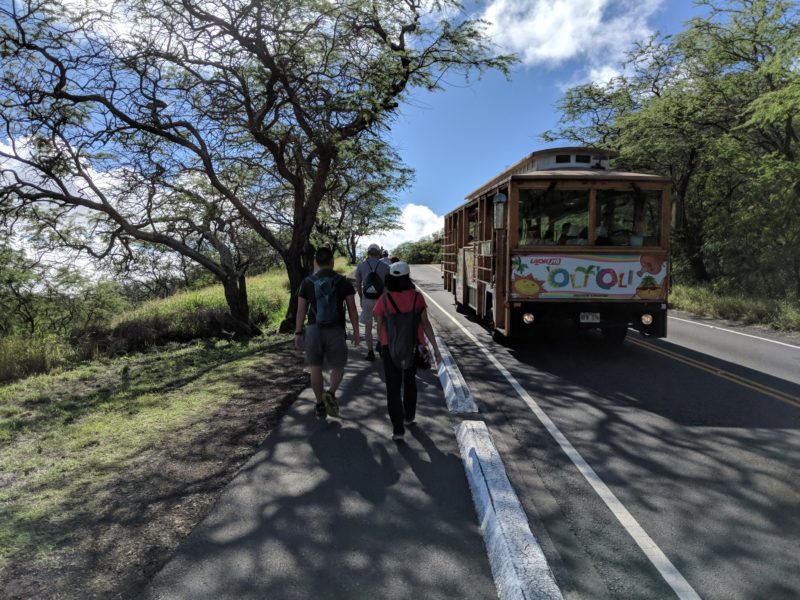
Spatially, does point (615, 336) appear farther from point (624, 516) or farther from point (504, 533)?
point (504, 533)

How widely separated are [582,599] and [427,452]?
89.2 inches

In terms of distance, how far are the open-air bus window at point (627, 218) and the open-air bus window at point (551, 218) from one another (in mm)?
277

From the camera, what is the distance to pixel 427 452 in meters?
5.07

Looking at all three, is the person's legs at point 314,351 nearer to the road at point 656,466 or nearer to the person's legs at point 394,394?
the person's legs at point 394,394

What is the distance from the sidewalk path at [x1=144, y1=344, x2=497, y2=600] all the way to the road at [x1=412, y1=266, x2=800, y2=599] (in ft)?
1.94

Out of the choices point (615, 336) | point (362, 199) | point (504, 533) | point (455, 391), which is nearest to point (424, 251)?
point (362, 199)

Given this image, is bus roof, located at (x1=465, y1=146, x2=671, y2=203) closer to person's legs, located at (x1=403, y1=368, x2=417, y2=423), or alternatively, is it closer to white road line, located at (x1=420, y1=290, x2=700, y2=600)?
white road line, located at (x1=420, y1=290, x2=700, y2=600)

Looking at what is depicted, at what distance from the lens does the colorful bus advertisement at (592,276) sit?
30.2ft

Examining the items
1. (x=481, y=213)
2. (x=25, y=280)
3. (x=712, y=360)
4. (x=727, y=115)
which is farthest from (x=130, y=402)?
(x=727, y=115)

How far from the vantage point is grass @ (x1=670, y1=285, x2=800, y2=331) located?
13219 millimetres

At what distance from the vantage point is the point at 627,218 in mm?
9336

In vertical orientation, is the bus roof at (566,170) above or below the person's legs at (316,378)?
above

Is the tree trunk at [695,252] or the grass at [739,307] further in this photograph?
the tree trunk at [695,252]

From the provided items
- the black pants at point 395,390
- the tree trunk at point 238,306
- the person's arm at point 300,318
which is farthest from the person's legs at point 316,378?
the tree trunk at point 238,306
